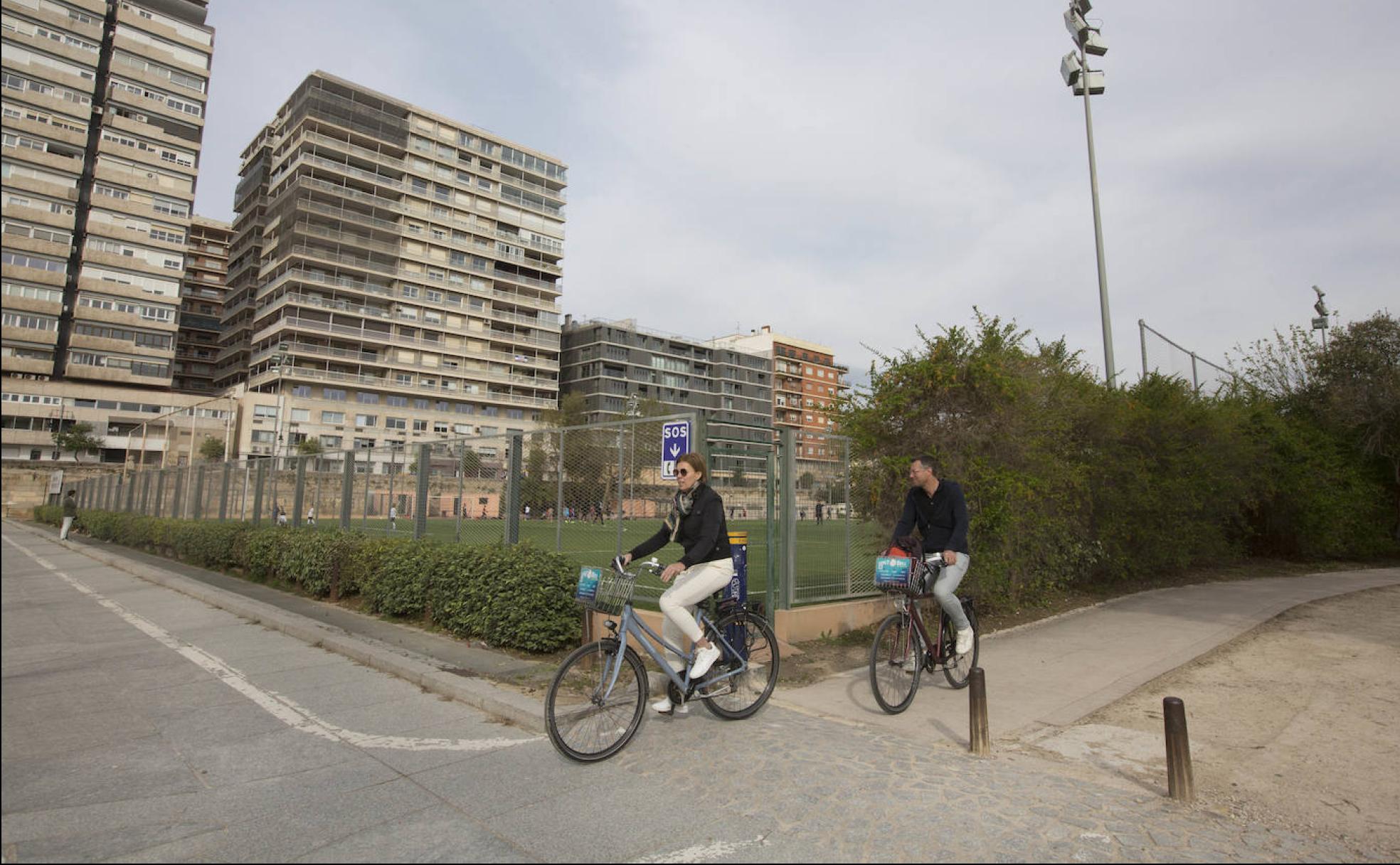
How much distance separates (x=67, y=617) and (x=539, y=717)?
9.12 meters

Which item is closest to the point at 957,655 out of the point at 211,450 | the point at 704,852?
the point at 704,852

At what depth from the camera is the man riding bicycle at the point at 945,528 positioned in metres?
6.05

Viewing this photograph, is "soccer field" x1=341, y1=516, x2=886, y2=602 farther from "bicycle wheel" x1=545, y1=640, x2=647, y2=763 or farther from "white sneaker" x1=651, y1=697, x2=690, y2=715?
"bicycle wheel" x1=545, y1=640, x2=647, y2=763

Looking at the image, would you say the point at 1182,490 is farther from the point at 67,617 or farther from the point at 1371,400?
the point at 67,617

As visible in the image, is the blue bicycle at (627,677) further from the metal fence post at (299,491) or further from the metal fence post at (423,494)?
the metal fence post at (299,491)

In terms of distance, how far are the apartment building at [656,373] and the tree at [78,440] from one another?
50878mm

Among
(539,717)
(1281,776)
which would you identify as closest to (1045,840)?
(1281,776)

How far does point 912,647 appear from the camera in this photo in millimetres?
5898

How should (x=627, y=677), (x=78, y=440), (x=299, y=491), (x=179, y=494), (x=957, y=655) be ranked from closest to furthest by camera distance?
(x=627, y=677)
(x=957, y=655)
(x=299, y=491)
(x=179, y=494)
(x=78, y=440)

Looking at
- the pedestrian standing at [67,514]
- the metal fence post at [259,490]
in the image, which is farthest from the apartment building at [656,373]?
the metal fence post at [259,490]

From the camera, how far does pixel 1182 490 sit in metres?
13.1

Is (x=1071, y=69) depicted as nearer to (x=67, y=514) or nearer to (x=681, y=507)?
(x=681, y=507)

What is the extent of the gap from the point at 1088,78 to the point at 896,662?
16266 millimetres

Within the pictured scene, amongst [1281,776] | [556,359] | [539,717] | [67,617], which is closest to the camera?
[1281,776]
